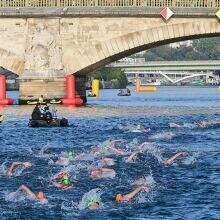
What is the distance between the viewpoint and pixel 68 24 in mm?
95438

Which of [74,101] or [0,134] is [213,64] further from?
[0,134]

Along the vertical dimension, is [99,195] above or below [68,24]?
below

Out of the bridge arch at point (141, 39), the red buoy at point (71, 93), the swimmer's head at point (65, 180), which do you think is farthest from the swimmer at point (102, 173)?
the red buoy at point (71, 93)

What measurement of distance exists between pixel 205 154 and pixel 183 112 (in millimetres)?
40337

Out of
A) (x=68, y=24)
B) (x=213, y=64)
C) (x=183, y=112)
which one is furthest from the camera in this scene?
(x=213, y=64)

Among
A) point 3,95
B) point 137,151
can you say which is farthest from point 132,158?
point 3,95

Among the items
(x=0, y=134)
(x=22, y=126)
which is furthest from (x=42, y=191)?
(x=22, y=126)

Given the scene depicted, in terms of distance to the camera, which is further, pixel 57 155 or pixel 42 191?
pixel 57 155

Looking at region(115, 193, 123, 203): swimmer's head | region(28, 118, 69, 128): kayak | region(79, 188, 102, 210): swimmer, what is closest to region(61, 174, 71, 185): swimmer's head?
region(79, 188, 102, 210): swimmer

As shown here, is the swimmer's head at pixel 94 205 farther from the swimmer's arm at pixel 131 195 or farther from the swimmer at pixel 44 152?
the swimmer at pixel 44 152

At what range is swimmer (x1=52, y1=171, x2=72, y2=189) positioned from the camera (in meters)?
37.5

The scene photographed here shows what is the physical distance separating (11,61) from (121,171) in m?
55.5

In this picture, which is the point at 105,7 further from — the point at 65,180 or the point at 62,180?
the point at 65,180

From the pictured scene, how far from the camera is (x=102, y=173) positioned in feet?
133
